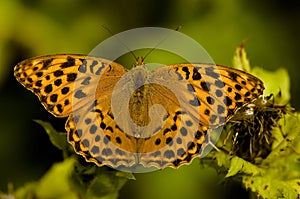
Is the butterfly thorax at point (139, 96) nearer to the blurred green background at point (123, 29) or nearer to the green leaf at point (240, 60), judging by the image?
the green leaf at point (240, 60)

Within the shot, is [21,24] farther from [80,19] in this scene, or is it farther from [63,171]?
[63,171]

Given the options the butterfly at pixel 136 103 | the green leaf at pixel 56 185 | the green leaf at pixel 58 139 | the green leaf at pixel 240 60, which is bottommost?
the green leaf at pixel 56 185

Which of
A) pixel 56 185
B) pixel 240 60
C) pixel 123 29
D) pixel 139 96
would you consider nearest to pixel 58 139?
pixel 56 185

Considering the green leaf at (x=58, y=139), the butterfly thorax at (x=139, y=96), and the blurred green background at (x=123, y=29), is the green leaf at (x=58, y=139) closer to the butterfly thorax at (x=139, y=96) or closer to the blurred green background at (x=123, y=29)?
the butterfly thorax at (x=139, y=96)

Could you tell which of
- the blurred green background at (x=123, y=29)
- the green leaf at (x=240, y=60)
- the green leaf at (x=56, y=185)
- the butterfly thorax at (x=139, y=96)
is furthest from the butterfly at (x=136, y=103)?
the blurred green background at (x=123, y=29)

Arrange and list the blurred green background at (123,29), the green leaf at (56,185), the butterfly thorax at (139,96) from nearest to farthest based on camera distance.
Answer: the green leaf at (56,185), the butterfly thorax at (139,96), the blurred green background at (123,29)

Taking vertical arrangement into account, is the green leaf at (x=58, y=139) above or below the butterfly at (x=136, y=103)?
below

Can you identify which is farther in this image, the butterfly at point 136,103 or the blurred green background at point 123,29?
the blurred green background at point 123,29

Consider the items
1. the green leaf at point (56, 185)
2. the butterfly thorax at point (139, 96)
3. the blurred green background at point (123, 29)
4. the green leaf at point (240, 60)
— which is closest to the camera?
the green leaf at point (56, 185)
